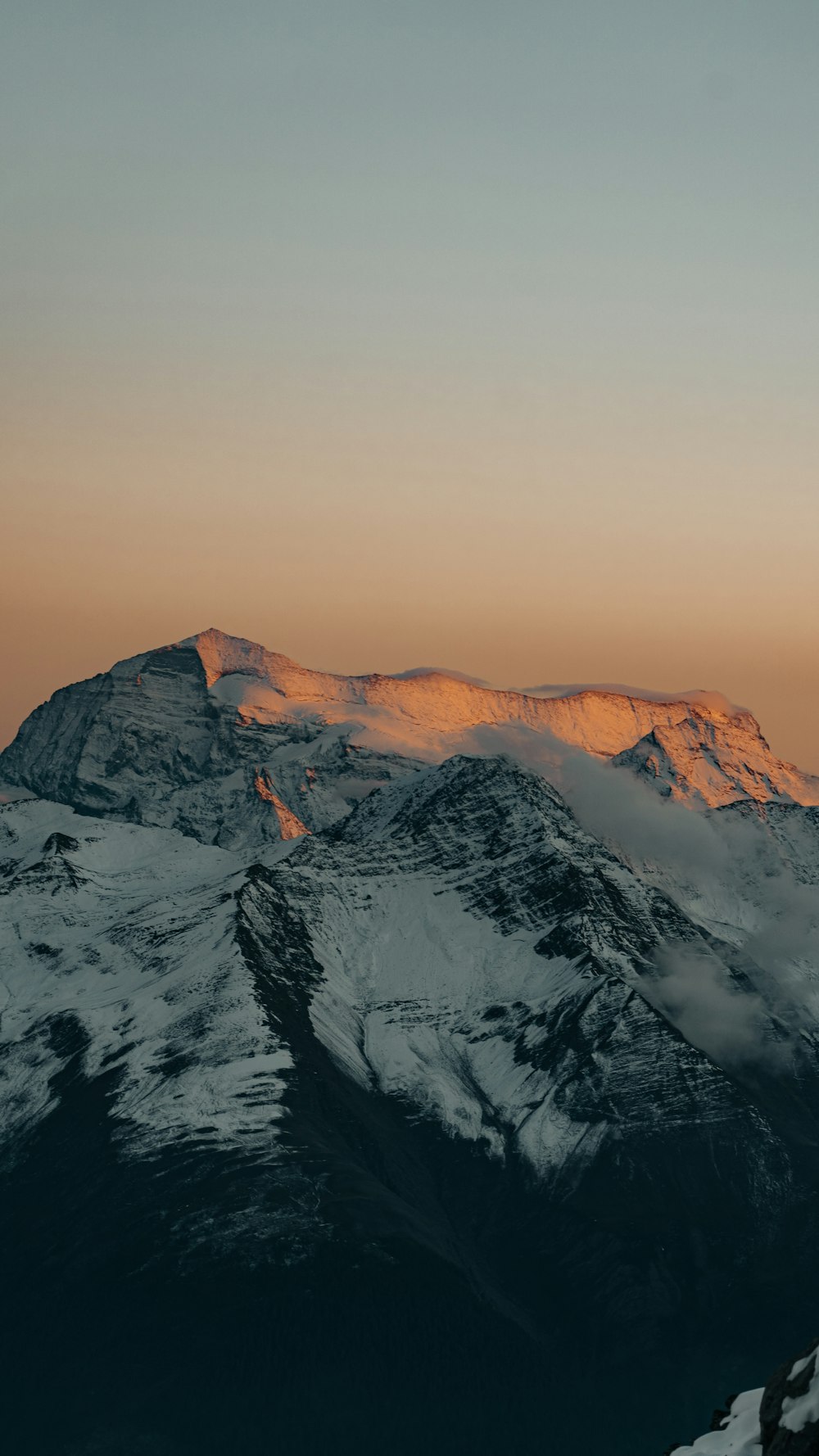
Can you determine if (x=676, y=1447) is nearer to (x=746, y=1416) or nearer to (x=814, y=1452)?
(x=746, y=1416)

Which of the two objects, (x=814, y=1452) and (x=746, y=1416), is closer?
(x=814, y=1452)

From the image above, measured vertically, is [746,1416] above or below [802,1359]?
below

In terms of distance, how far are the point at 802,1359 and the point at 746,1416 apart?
893 cm

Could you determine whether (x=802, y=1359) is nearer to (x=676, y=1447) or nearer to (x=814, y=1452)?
(x=814, y=1452)

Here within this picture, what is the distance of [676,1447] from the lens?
10369 cm

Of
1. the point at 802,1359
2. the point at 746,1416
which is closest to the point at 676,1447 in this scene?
the point at 746,1416

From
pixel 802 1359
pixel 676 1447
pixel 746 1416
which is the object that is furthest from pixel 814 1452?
pixel 676 1447

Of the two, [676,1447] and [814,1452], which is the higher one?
[814,1452]

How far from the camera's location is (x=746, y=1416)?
320 feet

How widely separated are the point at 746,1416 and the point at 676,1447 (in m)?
7.71

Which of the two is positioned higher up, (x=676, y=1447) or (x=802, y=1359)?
(x=802, y=1359)

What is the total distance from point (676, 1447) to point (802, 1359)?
16.5 m

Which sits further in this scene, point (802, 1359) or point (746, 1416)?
point (746, 1416)

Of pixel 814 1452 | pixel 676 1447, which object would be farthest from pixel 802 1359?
pixel 676 1447
